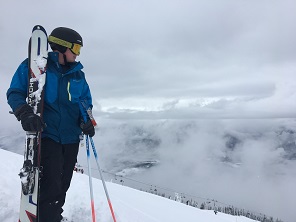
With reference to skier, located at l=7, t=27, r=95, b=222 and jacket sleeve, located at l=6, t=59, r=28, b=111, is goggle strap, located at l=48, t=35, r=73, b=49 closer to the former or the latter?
skier, located at l=7, t=27, r=95, b=222

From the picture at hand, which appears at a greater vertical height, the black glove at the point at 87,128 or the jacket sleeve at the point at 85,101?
the jacket sleeve at the point at 85,101

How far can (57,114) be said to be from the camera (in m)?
3.56

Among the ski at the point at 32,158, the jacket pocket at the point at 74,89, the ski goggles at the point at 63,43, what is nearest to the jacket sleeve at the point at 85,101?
the jacket pocket at the point at 74,89

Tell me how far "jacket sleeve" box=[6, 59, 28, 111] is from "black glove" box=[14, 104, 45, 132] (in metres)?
0.09

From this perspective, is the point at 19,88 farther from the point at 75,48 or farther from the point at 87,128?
the point at 87,128

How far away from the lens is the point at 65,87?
3609mm

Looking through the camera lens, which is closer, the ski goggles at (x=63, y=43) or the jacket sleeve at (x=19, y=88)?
the jacket sleeve at (x=19, y=88)

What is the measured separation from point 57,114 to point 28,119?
529 mm

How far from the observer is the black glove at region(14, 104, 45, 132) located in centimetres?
306

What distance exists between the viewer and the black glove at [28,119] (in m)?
3.06

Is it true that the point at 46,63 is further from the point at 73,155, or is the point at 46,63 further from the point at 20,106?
the point at 73,155

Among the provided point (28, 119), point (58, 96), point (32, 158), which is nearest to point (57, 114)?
point (58, 96)

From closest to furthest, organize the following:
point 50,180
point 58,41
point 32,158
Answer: point 32,158 < point 50,180 < point 58,41

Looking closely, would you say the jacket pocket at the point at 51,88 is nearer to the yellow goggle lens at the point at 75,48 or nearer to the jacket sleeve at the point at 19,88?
the jacket sleeve at the point at 19,88
